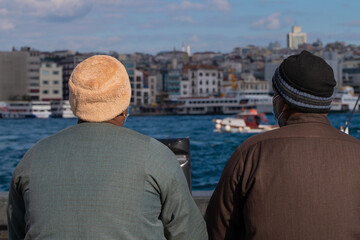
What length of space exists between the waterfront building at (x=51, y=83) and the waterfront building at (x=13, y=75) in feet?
15.0

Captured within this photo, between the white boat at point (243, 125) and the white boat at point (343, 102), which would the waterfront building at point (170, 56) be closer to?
the white boat at point (343, 102)

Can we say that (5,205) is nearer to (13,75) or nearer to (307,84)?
(307,84)

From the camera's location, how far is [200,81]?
3967 inches

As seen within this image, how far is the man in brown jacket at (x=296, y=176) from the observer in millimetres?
1768

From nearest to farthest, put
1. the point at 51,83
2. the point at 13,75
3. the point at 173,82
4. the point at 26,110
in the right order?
the point at 26,110
the point at 51,83
the point at 13,75
the point at 173,82

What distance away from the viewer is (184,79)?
102 meters

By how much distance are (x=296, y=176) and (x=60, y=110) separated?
86.8 metres

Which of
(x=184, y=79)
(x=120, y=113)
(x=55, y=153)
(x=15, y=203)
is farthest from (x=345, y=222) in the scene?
(x=184, y=79)

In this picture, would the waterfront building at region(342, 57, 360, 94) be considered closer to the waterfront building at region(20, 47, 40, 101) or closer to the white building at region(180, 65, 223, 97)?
the white building at region(180, 65, 223, 97)

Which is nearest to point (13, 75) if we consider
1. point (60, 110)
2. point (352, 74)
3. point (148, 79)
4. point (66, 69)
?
point (66, 69)

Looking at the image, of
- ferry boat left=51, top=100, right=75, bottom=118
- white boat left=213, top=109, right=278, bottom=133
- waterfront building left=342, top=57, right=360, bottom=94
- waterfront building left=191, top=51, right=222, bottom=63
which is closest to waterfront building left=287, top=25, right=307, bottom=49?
waterfront building left=191, top=51, right=222, bottom=63

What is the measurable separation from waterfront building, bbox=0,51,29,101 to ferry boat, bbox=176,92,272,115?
2460cm

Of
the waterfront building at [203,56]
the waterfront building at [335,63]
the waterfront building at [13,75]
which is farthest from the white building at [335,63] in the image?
the waterfront building at [13,75]

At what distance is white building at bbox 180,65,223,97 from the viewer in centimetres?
10038
